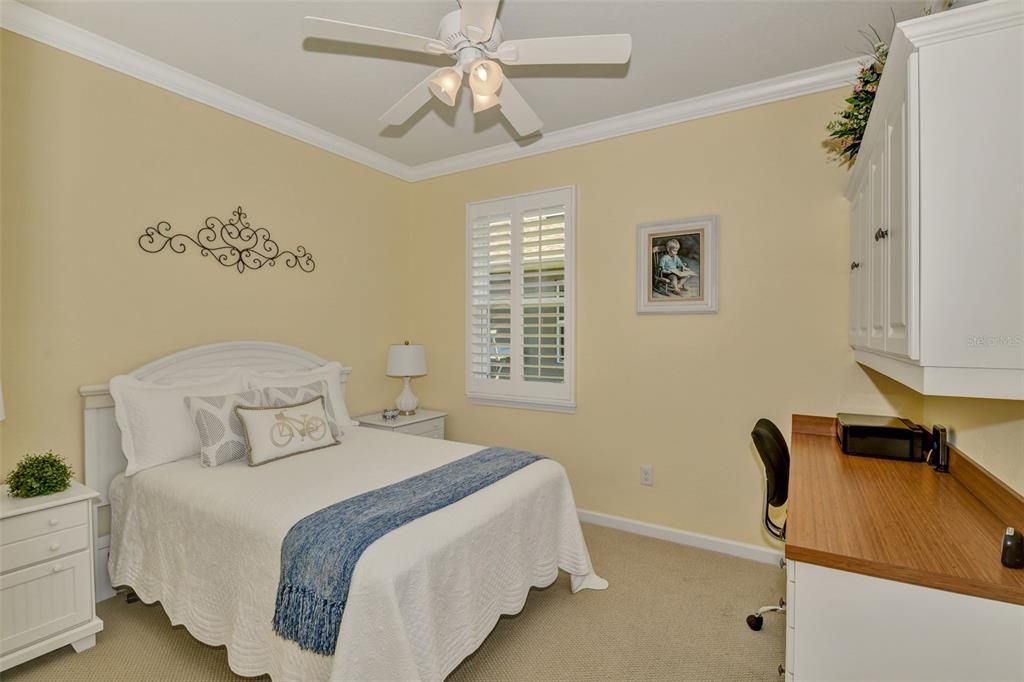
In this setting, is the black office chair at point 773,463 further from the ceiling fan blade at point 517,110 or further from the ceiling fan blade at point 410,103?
the ceiling fan blade at point 410,103

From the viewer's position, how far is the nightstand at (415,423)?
145 inches

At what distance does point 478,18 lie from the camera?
5.87 feet

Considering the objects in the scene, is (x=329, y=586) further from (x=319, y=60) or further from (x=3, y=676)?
(x=319, y=60)

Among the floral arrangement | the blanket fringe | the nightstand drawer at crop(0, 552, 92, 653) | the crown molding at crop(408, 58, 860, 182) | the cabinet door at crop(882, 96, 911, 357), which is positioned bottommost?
the nightstand drawer at crop(0, 552, 92, 653)

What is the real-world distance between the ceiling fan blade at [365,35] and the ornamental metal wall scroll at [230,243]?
5.39ft

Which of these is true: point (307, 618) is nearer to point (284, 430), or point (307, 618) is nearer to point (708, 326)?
point (284, 430)

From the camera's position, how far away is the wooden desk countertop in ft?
3.70

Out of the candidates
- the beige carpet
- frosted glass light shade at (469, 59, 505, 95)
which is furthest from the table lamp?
frosted glass light shade at (469, 59, 505, 95)

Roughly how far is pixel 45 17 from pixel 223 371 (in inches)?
72.7

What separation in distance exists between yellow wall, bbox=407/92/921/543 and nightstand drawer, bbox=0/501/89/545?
2.54 meters

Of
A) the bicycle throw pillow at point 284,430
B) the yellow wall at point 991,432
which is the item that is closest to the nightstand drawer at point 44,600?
the bicycle throw pillow at point 284,430

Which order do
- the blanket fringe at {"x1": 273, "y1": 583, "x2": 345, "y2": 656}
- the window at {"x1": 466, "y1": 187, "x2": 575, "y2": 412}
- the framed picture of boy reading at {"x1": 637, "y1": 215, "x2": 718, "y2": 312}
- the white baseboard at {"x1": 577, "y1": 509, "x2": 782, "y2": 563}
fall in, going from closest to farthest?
1. the blanket fringe at {"x1": 273, "y1": 583, "x2": 345, "y2": 656}
2. the white baseboard at {"x1": 577, "y1": 509, "x2": 782, "y2": 563}
3. the framed picture of boy reading at {"x1": 637, "y1": 215, "x2": 718, "y2": 312}
4. the window at {"x1": 466, "y1": 187, "x2": 575, "y2": 412}

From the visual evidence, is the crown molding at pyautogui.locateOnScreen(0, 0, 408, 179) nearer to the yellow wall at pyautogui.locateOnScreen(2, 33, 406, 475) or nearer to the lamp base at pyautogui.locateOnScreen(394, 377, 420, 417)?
the yellow wall at pyautogui.locateOnScreen(2, 33, 406, 475)

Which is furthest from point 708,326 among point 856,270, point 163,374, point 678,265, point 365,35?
point 163,374
